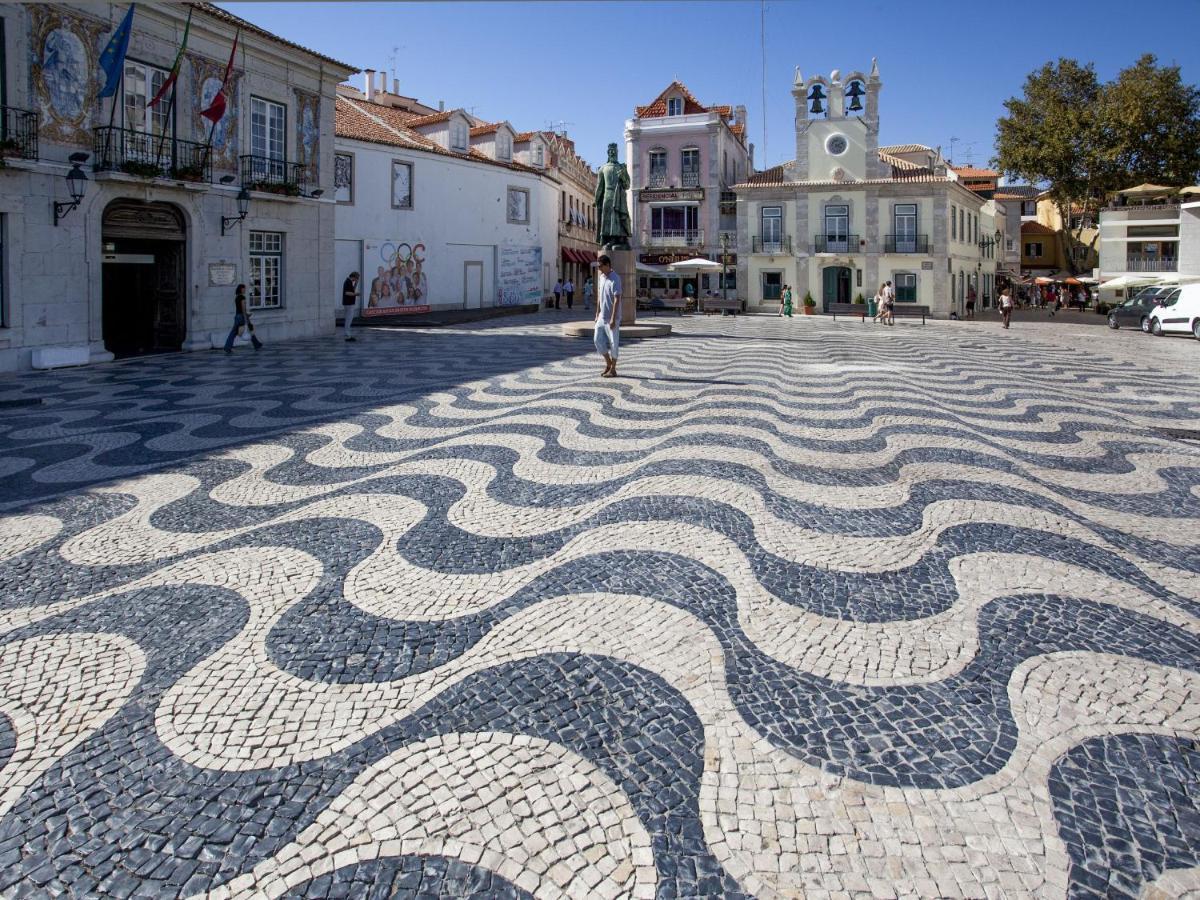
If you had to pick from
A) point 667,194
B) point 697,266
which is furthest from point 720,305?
point 667,194

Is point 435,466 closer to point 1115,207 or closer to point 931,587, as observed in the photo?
point 931,587

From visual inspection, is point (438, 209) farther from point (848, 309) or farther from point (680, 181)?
point (848, 309)

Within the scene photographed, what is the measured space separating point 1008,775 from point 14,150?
619 inches

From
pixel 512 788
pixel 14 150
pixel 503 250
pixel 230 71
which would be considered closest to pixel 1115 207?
pixel 503 250

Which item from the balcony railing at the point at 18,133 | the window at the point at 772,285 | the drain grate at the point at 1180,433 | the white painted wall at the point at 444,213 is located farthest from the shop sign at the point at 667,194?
the drain grate at the point at 1180,433

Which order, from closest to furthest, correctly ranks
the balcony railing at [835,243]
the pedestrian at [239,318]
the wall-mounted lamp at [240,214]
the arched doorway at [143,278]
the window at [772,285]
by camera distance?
the arched doorway at [143,278], the pedestrian at [239,318], the wall-mounted lamp at [240,214], the balcony railing at [835,243], the window at [772,285]

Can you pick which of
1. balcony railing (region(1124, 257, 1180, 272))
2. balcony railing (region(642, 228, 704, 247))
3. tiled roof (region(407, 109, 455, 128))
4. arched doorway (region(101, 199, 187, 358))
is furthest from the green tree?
arched doorway (region(101, 199, 187, 358))

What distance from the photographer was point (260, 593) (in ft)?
12.7

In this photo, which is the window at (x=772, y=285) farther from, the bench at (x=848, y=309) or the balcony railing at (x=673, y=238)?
the balcony railing at (x=673, y=238)

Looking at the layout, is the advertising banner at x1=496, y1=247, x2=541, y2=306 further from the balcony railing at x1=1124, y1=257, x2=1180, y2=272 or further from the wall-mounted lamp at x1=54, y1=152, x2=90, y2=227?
the balcony railing at x1=1124, y1=257, x2=1180, y2=272

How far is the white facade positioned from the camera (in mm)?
29297

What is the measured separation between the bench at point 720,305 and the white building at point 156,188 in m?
21.1

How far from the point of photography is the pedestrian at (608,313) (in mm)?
10219

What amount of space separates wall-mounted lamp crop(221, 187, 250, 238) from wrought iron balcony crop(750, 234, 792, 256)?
90.1ft
